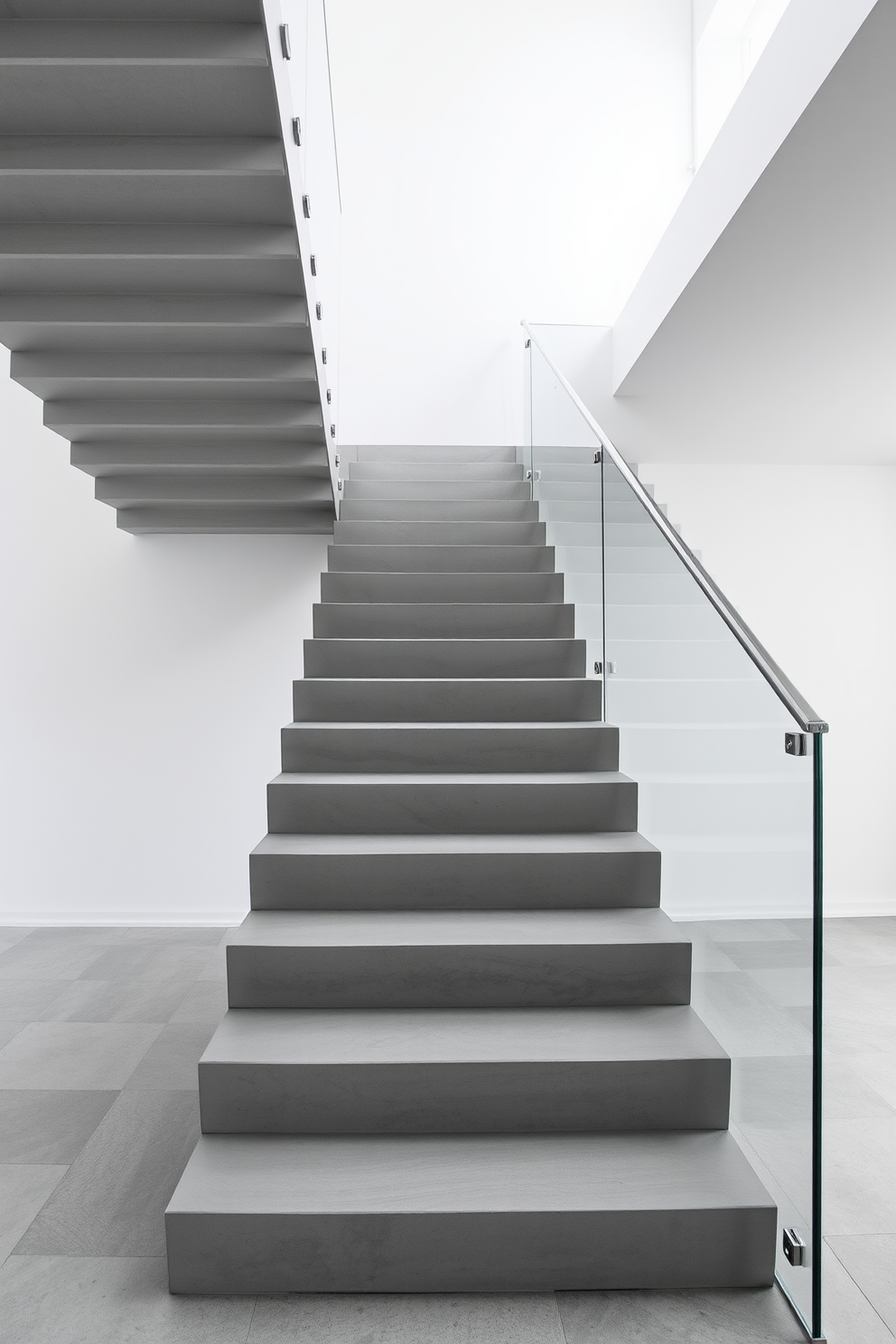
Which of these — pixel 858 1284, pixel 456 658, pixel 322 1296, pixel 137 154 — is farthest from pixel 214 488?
pixel 858 1284

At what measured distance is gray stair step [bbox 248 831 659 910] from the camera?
2.64 metres

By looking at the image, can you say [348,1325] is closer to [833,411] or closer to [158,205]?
[158,205]

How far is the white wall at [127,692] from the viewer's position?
5188 mm

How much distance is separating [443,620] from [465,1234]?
2.47m

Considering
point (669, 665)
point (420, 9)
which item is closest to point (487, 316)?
point (420, 9)

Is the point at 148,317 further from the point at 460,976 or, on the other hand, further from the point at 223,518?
the point at 460,976

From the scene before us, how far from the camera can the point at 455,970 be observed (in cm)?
239

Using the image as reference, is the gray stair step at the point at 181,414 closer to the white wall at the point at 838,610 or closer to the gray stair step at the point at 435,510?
the gray stair step at the point at 435,510

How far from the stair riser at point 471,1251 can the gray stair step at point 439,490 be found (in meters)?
3.63

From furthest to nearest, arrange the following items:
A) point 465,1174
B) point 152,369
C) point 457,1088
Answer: point 152,369 → point 457,1088 → point 465,1174

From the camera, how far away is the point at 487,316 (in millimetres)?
6449

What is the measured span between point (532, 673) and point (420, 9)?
579 cm

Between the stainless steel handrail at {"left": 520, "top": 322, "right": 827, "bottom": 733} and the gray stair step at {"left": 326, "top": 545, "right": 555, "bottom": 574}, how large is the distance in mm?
911

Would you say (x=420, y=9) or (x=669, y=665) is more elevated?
(x=420, y=9)
